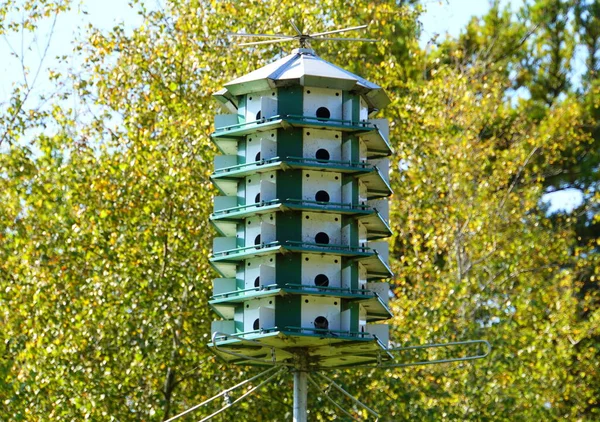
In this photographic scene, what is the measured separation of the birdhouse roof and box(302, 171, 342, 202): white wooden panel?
0.82 metres

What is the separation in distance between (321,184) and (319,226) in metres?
0.38

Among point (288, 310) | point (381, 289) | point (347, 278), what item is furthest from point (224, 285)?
point (381, 289)

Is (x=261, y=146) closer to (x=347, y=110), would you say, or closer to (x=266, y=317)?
(x=347, y=110)

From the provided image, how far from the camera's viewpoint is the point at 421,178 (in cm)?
1988

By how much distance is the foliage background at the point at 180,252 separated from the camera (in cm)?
1609

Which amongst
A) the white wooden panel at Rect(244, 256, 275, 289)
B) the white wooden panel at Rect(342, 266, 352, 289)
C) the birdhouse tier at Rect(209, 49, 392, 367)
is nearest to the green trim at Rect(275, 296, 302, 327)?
the birdhouse tier at Rect(209, 49, 392, 367)

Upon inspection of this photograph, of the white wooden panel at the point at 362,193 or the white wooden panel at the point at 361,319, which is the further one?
the white wooden panel at the point at 362,193

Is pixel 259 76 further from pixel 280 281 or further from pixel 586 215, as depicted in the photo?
pixel 586 215

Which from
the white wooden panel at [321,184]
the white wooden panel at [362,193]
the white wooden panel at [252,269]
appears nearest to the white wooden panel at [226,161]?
the white wooden panel at [321,184]

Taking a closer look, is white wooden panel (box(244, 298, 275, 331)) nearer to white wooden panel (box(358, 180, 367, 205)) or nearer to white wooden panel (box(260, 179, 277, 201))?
white wooden panel (box(260, 179, 277, 201))

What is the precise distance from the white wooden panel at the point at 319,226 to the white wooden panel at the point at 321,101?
94 cm

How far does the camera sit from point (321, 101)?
12.5m

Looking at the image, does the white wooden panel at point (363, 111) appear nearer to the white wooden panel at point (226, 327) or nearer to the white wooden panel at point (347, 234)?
the white wooden panel at point (347, 234)

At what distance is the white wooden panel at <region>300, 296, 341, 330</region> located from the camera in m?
11.8
